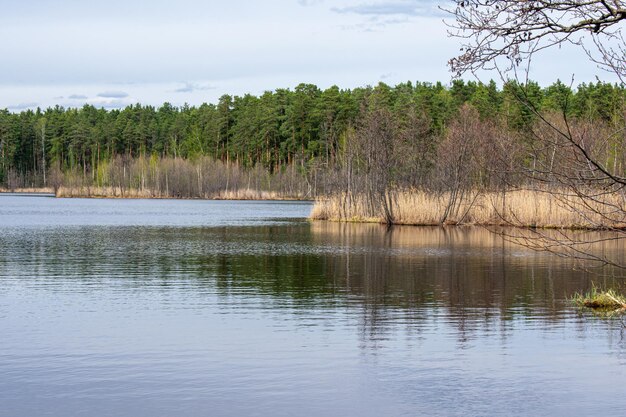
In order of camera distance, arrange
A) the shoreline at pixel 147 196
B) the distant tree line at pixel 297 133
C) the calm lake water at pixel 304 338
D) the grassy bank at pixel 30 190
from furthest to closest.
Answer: the grassy bank at pixel 30 190, the shoreline at pixel 147 196, the distant tree line at pixel 297 133, the calm lake water at pixel 304 338

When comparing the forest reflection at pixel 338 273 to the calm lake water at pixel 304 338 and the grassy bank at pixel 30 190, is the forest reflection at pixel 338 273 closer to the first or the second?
the calm lake water at pixel 304 338

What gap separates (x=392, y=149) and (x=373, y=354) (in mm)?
34260

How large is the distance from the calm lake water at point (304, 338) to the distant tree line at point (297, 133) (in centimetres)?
1978

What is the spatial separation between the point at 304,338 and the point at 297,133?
3820 inches

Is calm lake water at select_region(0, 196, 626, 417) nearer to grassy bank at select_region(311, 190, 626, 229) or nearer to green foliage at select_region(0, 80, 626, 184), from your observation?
grassy bank at select_region(311, 190, 626, 229)

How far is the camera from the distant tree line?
4619cm

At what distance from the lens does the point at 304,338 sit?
43.1 feet

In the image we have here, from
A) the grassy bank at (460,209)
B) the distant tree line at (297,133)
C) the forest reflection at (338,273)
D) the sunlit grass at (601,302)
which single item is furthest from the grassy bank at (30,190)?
the sunlit grass at (601,302)

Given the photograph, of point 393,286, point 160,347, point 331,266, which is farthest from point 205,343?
point 331,266

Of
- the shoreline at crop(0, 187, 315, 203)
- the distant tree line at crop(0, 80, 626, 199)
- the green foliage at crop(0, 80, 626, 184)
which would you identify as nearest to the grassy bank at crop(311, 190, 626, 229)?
the distant tree line at crop(0, 80, 626, 199)

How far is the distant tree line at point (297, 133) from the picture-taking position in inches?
1818

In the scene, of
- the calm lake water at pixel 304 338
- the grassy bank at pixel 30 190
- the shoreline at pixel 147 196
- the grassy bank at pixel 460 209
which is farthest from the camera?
the grassy bank at pixel 30 190

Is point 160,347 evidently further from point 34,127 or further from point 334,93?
point 34,127

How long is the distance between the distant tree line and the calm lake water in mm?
19777
